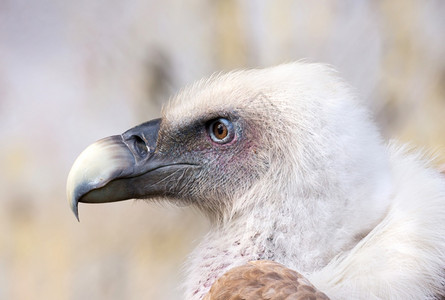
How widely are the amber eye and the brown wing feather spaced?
0.37 meters

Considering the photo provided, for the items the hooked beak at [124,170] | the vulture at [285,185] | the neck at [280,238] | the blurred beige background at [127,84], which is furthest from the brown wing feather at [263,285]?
the blurred beige background at [127,84]

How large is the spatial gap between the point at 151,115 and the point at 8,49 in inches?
25.4

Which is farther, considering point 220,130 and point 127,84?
point 127,84

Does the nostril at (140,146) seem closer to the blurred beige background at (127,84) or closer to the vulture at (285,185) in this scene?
the vulture at (285,185)

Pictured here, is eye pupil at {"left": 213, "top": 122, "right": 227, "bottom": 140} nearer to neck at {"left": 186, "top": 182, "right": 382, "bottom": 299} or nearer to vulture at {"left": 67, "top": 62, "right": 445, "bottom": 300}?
vulture at {"left": 67, "top": 62, "right": 445, "bottom": 300}

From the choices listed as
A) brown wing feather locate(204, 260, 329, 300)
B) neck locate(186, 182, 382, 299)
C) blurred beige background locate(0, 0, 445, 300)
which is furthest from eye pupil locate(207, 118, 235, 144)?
blurred beige background locate(0, 0, 445, 300)

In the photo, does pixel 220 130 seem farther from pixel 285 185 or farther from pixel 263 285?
pixel 263 285

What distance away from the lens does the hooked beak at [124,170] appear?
3.85 feet

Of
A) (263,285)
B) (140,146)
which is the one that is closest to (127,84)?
(140,146)

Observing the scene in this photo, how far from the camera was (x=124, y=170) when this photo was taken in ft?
4.00

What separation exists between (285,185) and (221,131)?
184 millimetres

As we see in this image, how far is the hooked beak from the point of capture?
117 centimetres

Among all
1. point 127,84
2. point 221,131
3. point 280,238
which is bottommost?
point 280,238

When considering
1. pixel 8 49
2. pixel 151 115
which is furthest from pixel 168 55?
pixel 8 49
